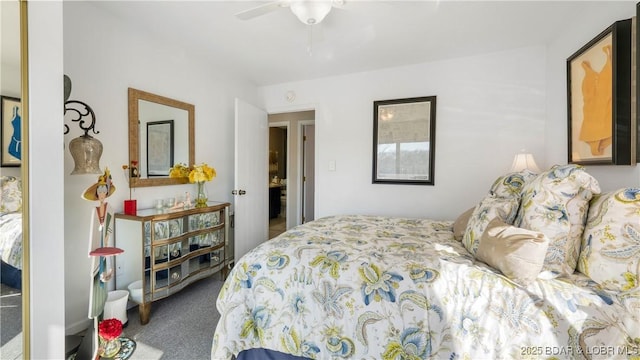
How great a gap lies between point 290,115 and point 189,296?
11.6 ft

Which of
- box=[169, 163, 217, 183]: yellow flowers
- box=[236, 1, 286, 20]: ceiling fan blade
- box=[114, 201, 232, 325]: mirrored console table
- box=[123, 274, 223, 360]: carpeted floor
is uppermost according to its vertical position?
box=[236, 1, 286, 20]: ceiling fan blade

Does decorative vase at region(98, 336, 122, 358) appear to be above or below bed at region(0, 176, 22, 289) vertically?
below

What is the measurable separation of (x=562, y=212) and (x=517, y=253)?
37cm

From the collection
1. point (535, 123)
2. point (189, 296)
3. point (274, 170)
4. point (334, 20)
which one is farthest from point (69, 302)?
point (274, 170)

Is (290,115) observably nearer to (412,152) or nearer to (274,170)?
(274,170)

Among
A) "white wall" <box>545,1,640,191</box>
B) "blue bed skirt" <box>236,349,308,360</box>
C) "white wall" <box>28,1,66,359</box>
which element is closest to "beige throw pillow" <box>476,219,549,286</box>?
"white wall" <box>545,1,640,191</box>

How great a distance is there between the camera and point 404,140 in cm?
300

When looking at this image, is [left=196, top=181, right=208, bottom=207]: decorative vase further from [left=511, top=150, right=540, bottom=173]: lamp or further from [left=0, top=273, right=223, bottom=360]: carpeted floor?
[left=511, top=150, right=540, bottom=173]: lamp

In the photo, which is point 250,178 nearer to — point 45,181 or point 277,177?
point 45,181

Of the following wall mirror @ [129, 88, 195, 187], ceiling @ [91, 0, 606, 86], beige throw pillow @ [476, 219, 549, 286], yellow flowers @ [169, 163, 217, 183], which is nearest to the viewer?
beige throw pillow @ [476, 219, 549, 286]

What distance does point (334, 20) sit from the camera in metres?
2.08

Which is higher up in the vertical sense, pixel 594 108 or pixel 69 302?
pixel 594 108

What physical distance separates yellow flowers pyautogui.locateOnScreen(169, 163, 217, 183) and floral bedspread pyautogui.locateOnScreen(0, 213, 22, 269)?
1563 mm

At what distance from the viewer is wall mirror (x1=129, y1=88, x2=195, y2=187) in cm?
222
